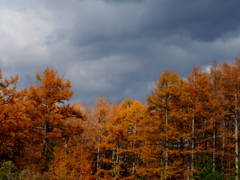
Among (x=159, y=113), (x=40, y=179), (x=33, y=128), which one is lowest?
(x=40, y=179)

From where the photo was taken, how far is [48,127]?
21328 mm

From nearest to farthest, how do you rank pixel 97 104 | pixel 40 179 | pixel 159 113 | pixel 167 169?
pixel 40 179, pixel 167 169, pixel 159 113, pixel 97 104

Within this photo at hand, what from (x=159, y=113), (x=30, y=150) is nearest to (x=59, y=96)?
(x=30, y=150)

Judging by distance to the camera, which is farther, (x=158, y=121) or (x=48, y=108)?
(x=48, y=108)

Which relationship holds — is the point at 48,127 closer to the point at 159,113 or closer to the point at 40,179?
the point at 40,179

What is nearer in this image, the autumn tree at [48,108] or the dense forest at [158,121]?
the dense forest at [158,121]

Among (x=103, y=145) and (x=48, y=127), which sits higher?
(x=48, y=127)

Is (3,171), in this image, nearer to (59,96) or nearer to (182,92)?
(59,96)

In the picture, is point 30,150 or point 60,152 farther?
point 60,152

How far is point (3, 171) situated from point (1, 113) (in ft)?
17.2

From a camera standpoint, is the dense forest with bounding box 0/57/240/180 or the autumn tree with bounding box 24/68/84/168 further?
the autumn tree with bounding box 24/68/84/168

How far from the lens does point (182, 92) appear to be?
1861 centimetres

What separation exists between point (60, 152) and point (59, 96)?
5.65 m

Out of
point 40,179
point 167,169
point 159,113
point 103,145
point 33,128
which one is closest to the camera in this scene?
point 40,179
